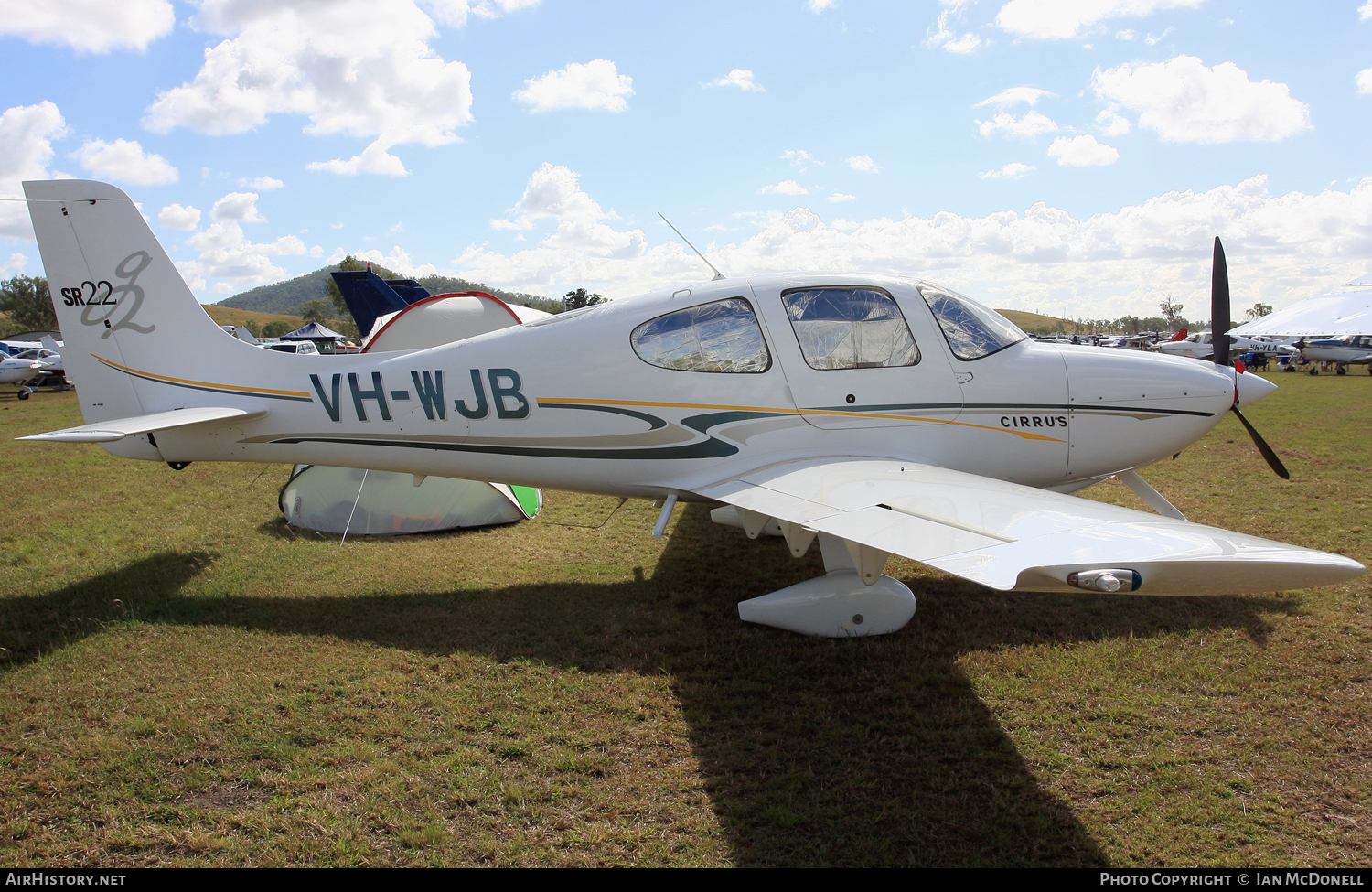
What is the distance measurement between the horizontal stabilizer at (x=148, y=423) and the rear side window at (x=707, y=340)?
2980mm

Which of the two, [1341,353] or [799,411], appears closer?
[799,411]

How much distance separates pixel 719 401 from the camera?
4996 mm

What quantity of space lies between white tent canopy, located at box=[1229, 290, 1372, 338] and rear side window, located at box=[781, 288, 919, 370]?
31.9 m

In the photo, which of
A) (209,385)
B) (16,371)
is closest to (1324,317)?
(209,385)

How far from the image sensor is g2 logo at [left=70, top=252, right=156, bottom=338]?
5500mm

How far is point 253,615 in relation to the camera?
501cm

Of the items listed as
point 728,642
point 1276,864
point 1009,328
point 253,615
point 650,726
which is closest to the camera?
point 1276,864

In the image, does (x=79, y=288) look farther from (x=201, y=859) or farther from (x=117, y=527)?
(x=201, y=859)

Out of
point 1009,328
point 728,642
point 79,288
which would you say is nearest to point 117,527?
point 79,288

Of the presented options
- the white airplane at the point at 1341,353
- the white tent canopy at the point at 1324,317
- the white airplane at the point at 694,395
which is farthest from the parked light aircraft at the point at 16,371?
the white airplane at the point at 1341,353

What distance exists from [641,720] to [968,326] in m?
3.56

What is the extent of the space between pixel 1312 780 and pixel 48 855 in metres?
5.11

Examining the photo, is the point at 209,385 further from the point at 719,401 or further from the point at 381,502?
the point at 719,401

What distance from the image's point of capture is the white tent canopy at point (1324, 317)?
2995 centimetres
